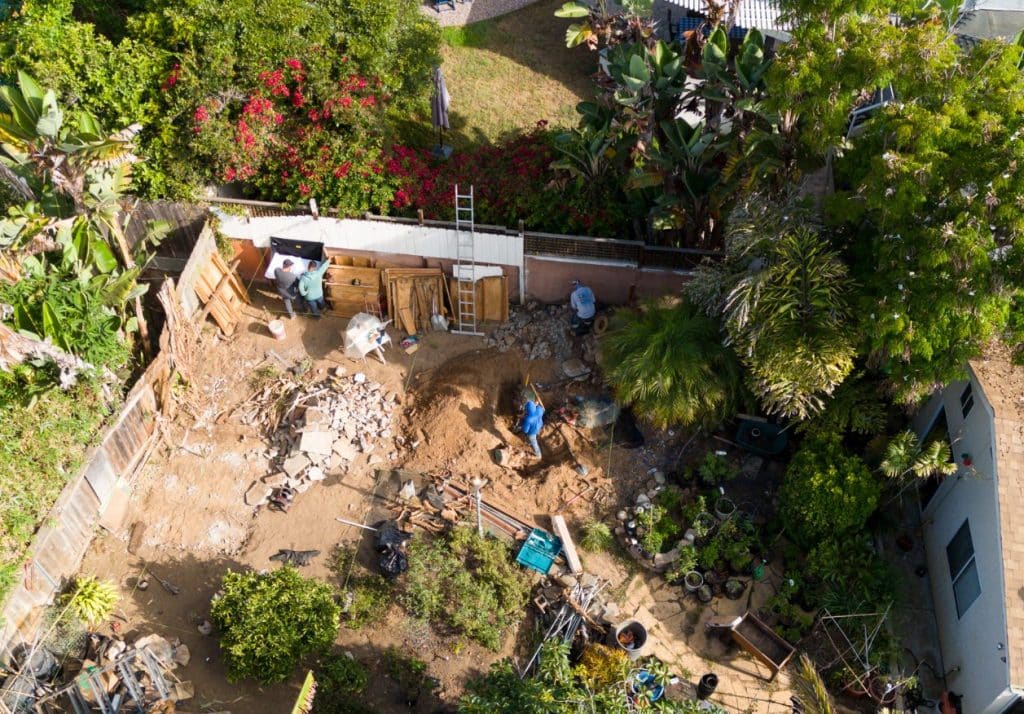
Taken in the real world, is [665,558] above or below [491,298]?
below

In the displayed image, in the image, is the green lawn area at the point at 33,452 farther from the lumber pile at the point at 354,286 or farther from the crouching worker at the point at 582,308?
the crouching worker at the point at 582,308

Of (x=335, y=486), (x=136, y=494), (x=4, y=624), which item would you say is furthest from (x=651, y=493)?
(x=4, y=624)

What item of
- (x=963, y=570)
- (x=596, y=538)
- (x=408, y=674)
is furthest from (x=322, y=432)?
(x=963, y=570)

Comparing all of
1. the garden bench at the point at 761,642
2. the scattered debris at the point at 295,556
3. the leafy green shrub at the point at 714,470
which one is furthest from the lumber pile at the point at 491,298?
the garden bench at the point at 761,642

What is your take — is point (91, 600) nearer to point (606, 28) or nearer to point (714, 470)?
point (714, 470)

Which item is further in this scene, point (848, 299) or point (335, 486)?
point (335, 486)

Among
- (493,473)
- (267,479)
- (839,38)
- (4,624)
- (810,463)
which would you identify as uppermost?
(839,38)

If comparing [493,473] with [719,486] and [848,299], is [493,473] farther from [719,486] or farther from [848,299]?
[848,299]
